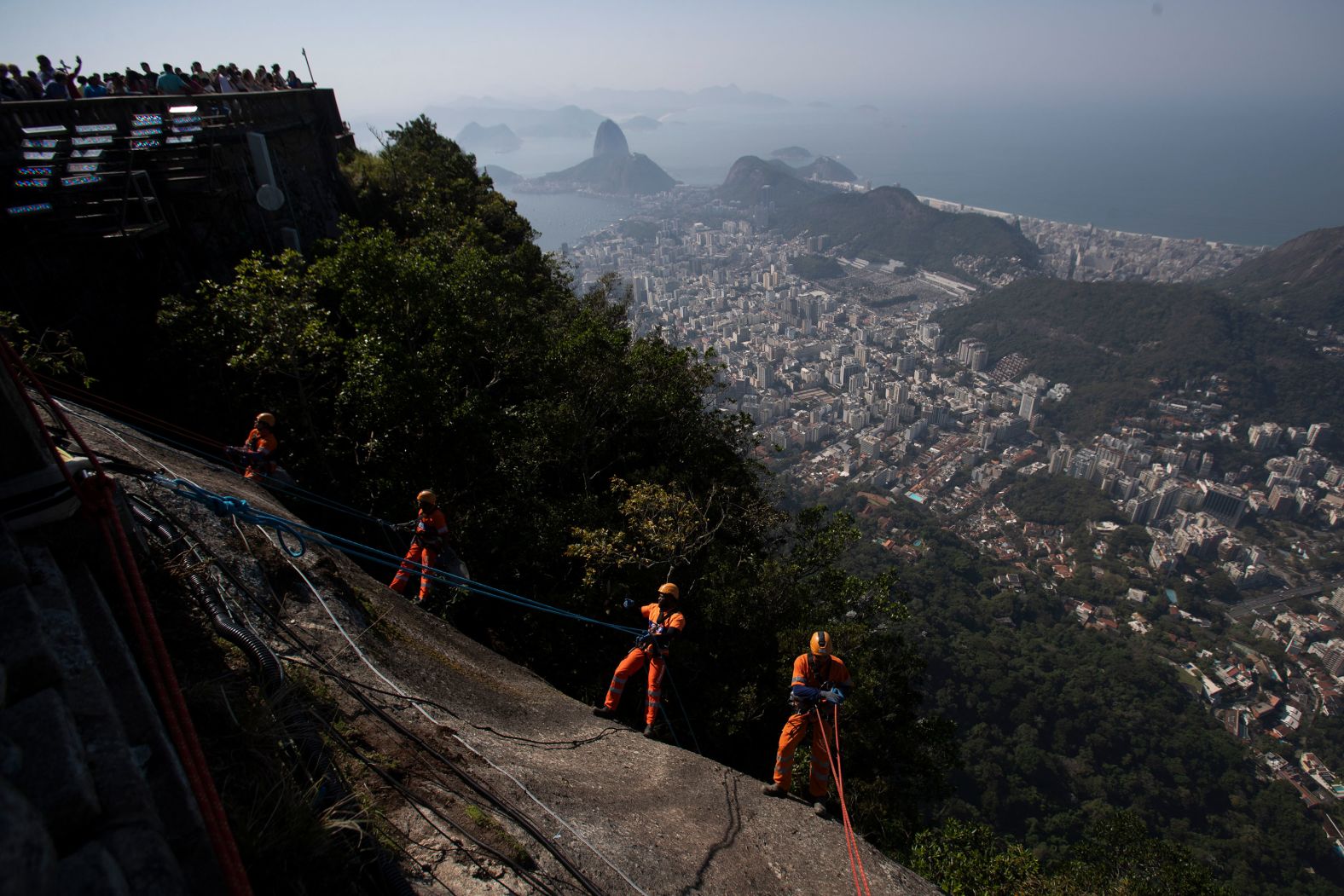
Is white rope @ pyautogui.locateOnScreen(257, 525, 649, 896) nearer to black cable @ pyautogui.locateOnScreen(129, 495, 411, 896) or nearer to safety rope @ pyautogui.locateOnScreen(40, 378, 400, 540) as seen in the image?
black cable @ pyautogui.locateOnScreen(129, 495, 411, 896)

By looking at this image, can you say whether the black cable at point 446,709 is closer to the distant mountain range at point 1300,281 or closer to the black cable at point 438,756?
the black cable at point 438,756

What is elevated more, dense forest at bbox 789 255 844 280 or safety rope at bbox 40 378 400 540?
safety rope at bbox 40 378 400 540

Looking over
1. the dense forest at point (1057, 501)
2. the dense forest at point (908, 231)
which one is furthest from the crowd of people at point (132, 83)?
the dense forest at point (908, 231)

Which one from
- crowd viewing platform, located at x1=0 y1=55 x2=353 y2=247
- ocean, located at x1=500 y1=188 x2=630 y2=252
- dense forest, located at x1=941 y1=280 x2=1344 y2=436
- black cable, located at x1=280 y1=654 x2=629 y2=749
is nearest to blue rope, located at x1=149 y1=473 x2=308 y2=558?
black cable, located at x1=280 y1=654 x2=629 y2=749

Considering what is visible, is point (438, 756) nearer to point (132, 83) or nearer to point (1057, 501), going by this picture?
point (132, 83)

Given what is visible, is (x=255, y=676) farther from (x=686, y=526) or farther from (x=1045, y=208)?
(x=1045, y=208)

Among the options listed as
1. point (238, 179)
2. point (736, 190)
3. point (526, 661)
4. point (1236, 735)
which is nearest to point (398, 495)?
point (526, 661)

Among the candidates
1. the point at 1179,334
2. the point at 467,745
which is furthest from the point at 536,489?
the point at 1179,334
